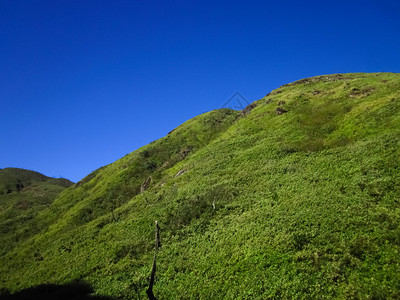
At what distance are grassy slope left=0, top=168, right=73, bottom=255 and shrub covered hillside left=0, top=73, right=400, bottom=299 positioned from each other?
253 inches

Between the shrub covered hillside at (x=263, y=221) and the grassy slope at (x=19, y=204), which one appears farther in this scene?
the grassy slope at (x=19, y=204)

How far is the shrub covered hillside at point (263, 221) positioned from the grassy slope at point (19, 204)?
6.42m

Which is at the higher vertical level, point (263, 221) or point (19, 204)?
point (19, 204)

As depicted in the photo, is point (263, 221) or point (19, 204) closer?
point (263, 221)

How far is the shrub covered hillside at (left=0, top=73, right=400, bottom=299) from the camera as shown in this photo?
19172 millimetres

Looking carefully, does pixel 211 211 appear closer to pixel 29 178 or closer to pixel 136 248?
pixel 136 248

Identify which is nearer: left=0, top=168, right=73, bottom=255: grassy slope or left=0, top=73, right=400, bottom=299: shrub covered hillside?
left=0, top=73, right=400, bottom=299: shrub covered hillside

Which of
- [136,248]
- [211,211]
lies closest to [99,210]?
[136,248]

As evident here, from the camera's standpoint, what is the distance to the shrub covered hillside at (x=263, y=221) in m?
→ 19.2

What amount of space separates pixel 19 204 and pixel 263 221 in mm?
105383

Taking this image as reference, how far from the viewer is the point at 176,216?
123 feet

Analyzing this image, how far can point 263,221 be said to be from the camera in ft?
90.1

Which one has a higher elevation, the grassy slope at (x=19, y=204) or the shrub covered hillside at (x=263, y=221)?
the grassy slope at (x=19, y=204)

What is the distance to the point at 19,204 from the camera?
318 ft
